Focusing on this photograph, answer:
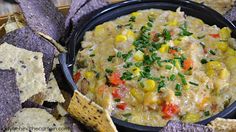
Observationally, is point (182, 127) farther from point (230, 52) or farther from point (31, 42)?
point (31, 42)

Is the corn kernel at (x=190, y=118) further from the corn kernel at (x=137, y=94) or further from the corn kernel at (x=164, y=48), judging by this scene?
the corn kernel at (x=164, y=48)

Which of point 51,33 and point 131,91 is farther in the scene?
point 51,33

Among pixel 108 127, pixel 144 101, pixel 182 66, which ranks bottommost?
pixel 108 127

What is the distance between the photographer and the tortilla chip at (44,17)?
344 centimetres

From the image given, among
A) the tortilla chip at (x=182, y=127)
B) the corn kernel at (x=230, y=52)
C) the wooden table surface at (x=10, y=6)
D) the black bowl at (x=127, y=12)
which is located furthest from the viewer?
the wooden table surface at (x=10, y=6)

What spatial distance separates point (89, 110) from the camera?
2830mm

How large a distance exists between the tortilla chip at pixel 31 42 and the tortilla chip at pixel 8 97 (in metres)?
0.39

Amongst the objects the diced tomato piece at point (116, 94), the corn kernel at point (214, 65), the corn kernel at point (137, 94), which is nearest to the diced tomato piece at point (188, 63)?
the corn kernel at point (214, 65)

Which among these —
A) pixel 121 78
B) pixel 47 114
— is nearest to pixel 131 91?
pixel 121 78

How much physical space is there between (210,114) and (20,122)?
3.92 ft

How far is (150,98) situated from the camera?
2.92 meters

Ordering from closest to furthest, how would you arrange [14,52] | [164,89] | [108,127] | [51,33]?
[108,127] < [164,89] < [14,52] < [51,33]

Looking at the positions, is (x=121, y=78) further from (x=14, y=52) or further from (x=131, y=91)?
(x=14, y=52)

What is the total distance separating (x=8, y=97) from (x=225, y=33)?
5.11ft
